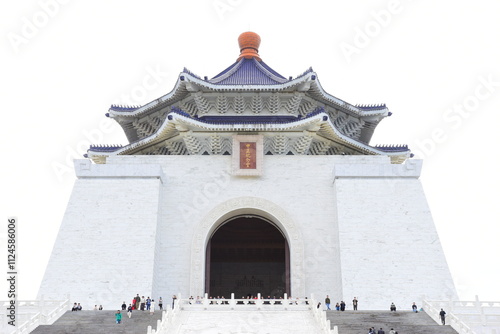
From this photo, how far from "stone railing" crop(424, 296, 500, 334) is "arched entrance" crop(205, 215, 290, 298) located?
13811mm

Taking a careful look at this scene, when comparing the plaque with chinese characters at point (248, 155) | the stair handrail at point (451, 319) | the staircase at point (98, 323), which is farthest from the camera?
the plaque with chinese characters at point (248, 155)

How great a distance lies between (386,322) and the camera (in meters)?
17.2

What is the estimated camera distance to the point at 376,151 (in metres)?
25.3

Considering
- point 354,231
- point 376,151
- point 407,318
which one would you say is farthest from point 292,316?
point 376,151

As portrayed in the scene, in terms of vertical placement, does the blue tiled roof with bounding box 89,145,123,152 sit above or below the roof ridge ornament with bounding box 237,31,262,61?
below

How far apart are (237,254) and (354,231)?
37.7 feet

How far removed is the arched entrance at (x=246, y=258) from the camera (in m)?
31.3

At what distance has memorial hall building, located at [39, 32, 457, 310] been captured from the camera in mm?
21156

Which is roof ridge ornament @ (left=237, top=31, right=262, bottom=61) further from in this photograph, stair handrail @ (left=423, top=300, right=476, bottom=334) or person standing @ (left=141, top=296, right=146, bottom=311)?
stair handrail @ (left=423, top=300, right=476, bottom=334)

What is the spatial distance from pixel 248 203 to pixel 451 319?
929 centimetres

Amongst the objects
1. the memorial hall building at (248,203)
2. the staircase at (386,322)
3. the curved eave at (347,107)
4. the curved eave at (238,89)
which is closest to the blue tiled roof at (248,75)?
the curved eave at (238,89)

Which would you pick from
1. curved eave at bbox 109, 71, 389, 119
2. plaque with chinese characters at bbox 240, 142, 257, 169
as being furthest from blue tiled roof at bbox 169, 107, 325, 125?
curved eave at bbox 109, 71, 389, 119

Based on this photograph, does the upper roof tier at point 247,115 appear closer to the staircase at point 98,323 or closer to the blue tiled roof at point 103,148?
the blue tiled roof at point 103,148

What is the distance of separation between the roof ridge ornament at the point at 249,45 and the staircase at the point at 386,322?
16.1 metres
